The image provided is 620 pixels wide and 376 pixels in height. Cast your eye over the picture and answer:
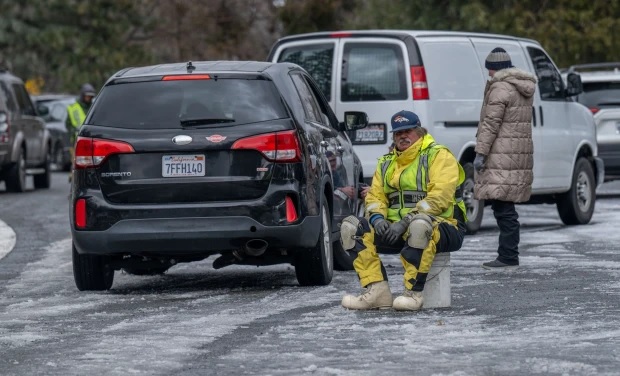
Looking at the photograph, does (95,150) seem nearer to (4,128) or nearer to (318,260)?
(318,260)

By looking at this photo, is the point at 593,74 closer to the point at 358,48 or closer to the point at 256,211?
the point at 358,48

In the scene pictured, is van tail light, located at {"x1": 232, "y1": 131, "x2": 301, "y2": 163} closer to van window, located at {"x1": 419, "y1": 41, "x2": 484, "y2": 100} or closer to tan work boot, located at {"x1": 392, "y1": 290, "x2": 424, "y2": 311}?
tan work boot, located at {"x1": 392, "y1": 290, "x2": 424, "y2": 311}

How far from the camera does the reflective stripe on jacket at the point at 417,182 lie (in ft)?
33.9

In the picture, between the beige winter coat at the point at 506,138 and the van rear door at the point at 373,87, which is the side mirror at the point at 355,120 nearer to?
the beige winter coat at the point at 506,138

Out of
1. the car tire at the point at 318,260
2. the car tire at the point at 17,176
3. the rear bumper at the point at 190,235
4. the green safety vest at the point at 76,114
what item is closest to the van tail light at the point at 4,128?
the car tire at the point at 17,176

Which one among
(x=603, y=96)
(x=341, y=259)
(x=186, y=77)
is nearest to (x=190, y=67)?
(x=186, y=77)

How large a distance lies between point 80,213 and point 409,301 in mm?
2469

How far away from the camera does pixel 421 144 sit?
10500 mm

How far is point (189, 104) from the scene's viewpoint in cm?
1130

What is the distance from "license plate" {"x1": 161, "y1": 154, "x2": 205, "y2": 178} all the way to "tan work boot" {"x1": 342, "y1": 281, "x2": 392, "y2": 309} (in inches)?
56.5

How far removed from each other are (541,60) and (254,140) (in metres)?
7.29

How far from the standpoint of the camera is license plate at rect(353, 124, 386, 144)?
51.5 ft

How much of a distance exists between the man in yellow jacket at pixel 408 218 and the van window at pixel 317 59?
5.27 meters

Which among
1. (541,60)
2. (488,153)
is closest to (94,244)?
(488,153)
